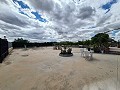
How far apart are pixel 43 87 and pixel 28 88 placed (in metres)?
0.50

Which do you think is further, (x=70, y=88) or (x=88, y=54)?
(x=88, y=54)

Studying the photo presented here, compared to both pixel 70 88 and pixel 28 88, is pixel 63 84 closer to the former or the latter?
pixel 70 88

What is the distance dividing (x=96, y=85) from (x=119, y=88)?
0.73 m

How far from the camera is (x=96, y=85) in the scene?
3.60m

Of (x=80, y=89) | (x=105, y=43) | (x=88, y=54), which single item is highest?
(x=105, y=43)

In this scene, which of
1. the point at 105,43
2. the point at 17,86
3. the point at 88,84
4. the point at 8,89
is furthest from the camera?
the point at 105,43

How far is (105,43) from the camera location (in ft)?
55.2

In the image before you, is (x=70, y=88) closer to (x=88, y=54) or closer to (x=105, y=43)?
(x=88, y=54)

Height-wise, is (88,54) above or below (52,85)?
above

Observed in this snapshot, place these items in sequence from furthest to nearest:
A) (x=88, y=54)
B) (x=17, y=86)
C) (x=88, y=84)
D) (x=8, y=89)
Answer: (x=88, y=54)
(x=88, y=84)
(x=17, y=86)
(x=8, y=89)

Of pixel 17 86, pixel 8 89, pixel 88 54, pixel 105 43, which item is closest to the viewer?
pixel 8 89

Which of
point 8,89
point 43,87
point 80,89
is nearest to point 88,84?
point 80,89

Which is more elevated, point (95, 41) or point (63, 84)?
point (95, 41)

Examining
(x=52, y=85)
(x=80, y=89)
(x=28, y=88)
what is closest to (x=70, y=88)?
(x=80, y=89)
